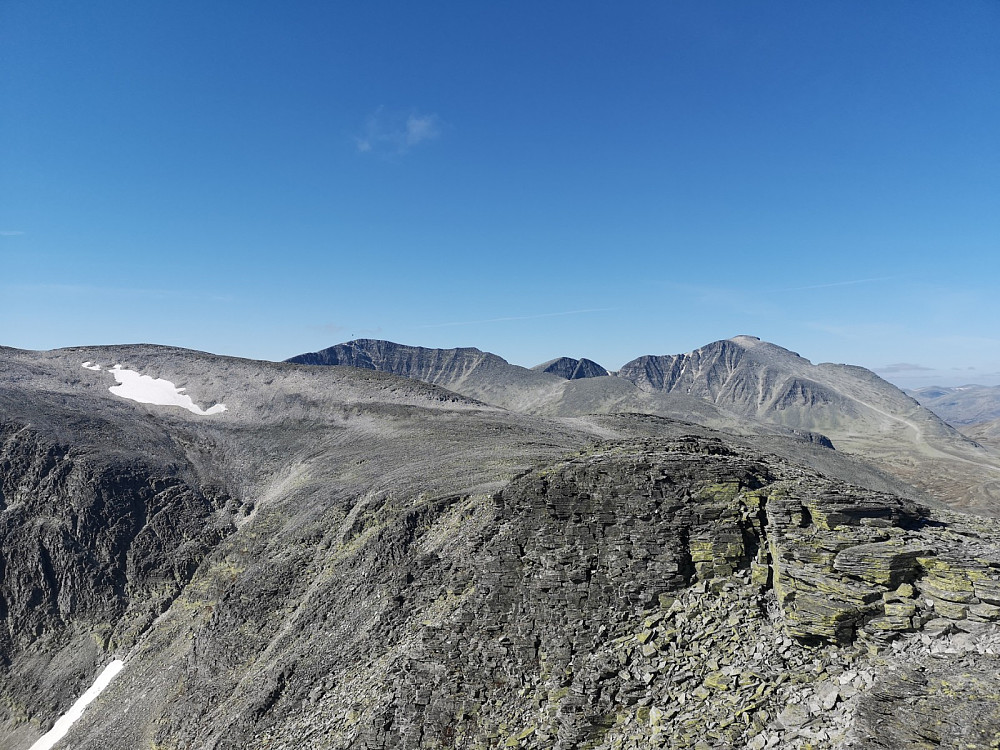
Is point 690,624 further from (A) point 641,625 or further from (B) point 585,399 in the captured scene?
(B) point 585,399

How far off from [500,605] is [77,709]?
33895 millimetres

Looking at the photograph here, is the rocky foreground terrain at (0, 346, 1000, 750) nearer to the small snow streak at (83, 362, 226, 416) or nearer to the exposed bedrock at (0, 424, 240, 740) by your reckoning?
the exposed bedrock at (0, 424, 240, 740)

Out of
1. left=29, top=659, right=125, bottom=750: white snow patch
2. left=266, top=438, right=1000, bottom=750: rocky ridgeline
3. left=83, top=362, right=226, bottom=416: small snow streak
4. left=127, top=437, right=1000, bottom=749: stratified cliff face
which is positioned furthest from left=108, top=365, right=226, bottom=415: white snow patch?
left=266, top=438, right=1000, bottom=750: rocky ridgeline

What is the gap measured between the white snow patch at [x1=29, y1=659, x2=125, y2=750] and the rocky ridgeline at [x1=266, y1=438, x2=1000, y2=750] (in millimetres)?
23628

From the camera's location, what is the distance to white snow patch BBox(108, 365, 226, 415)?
7331cm

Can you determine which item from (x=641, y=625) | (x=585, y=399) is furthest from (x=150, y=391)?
(x=585, y=399)

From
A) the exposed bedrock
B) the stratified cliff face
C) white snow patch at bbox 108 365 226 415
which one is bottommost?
the exposed bedrock

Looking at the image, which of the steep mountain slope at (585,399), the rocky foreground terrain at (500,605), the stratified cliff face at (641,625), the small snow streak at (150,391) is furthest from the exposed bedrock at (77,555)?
the steep mountain slope at (585,399)

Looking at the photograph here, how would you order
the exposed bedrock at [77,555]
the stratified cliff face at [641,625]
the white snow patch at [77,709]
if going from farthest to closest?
the exposed bedrock at [77,555]
the white snow patch at [77,709]
the stratified cliff face at [641,625]

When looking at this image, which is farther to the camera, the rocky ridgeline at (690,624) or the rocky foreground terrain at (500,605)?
the rocky foreground terrain at (500,605)

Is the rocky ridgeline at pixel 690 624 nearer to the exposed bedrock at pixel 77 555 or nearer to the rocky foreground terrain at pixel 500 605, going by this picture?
the rocky foreground terrain at pixel 500 605

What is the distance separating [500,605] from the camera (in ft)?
67.6

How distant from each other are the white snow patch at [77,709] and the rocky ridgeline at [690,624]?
23.6 m

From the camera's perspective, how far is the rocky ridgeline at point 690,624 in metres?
13.1
